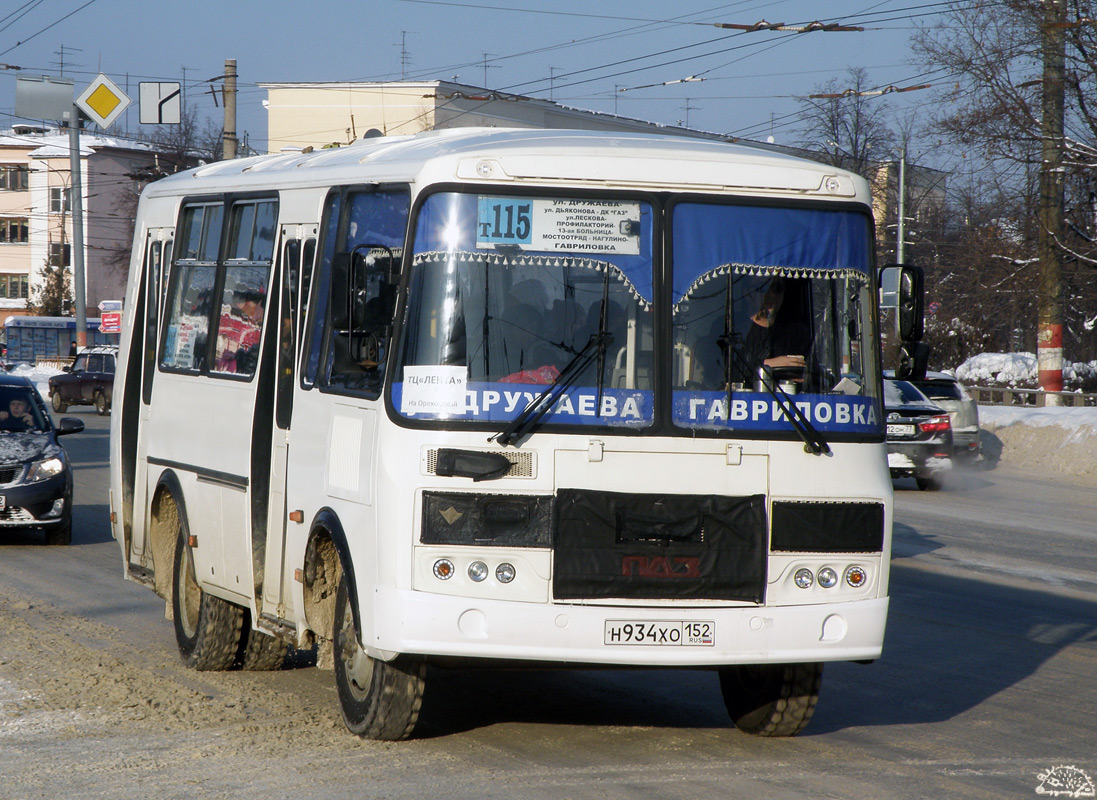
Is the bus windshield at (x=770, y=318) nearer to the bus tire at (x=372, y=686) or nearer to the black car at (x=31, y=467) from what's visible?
the bus tire at (x=372, y=686)

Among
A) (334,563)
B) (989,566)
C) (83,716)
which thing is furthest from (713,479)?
(989,566)

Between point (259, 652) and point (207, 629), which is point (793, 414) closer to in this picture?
point (259, 652)

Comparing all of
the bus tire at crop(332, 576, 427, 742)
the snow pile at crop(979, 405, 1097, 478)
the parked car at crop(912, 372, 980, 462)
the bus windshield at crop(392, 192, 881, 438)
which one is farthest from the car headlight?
the snow pile at crop(979, 405, 1097, 478)

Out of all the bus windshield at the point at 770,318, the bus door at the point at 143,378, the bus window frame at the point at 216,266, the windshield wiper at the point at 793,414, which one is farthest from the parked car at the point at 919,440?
the windshield wiper at the point at 793,414

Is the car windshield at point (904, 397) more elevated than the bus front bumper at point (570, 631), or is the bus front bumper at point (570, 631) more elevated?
the car windshield at point (904, 397)

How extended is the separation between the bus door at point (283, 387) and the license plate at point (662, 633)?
2020 millimetres

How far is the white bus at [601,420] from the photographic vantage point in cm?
614

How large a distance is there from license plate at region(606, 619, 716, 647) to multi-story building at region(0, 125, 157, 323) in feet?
284

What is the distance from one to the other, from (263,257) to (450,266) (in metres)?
2.18

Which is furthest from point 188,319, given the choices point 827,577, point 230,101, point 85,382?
point 85,382

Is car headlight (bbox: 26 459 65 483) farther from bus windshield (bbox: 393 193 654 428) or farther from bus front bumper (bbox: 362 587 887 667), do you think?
bus windshield (bbox: 393 193 654 428)

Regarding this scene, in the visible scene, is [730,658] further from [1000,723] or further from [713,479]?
[1000,723]

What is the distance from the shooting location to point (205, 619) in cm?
857

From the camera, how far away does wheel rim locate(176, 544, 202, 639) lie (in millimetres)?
A: 8820
